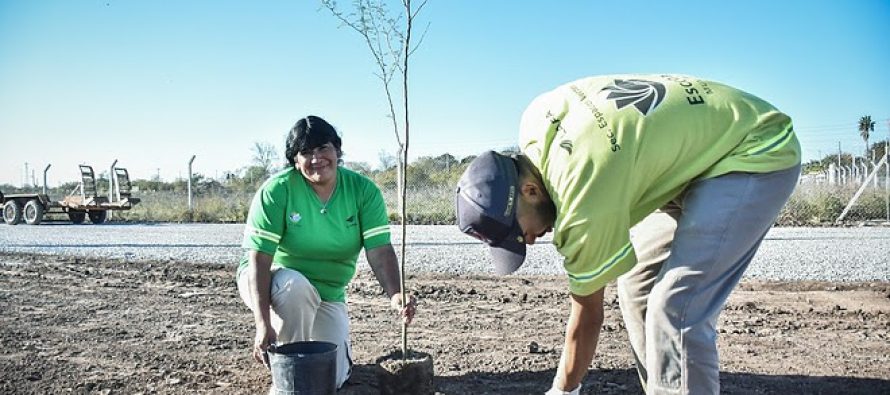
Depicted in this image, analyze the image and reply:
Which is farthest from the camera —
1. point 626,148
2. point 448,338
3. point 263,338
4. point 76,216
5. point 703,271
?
point 76,216

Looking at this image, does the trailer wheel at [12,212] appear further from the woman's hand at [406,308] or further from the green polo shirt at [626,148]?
the green polo shirt at [626,148]

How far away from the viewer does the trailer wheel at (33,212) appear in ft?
65.1

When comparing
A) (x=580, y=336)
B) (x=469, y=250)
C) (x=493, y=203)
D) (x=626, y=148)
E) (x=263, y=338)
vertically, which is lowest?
(x=469, y=250)

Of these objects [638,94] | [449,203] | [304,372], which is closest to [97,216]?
[449,203]

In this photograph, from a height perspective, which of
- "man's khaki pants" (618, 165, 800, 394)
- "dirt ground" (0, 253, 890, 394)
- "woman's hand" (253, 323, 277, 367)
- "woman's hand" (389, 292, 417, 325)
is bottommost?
"dirt ground" (0, 253, 890, 394)

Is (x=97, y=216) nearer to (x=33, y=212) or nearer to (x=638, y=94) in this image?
(x=33, y=212)

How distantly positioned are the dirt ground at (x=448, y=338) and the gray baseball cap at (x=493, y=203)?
166cm

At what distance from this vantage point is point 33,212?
20.0m

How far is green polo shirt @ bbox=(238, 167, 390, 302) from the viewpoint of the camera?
3.49 meters

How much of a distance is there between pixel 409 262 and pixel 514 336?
419 cm

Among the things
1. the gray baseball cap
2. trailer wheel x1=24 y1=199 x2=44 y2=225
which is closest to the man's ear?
the gray baseball cap

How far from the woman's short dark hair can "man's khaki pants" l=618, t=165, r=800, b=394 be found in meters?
1.84

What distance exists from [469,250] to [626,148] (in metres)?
8.41

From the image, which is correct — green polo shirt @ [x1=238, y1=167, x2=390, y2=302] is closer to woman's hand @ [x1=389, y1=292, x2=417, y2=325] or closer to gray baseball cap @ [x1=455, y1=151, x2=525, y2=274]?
woman's hand @ [x1=389, y1=292, x2=417, y2=325]
